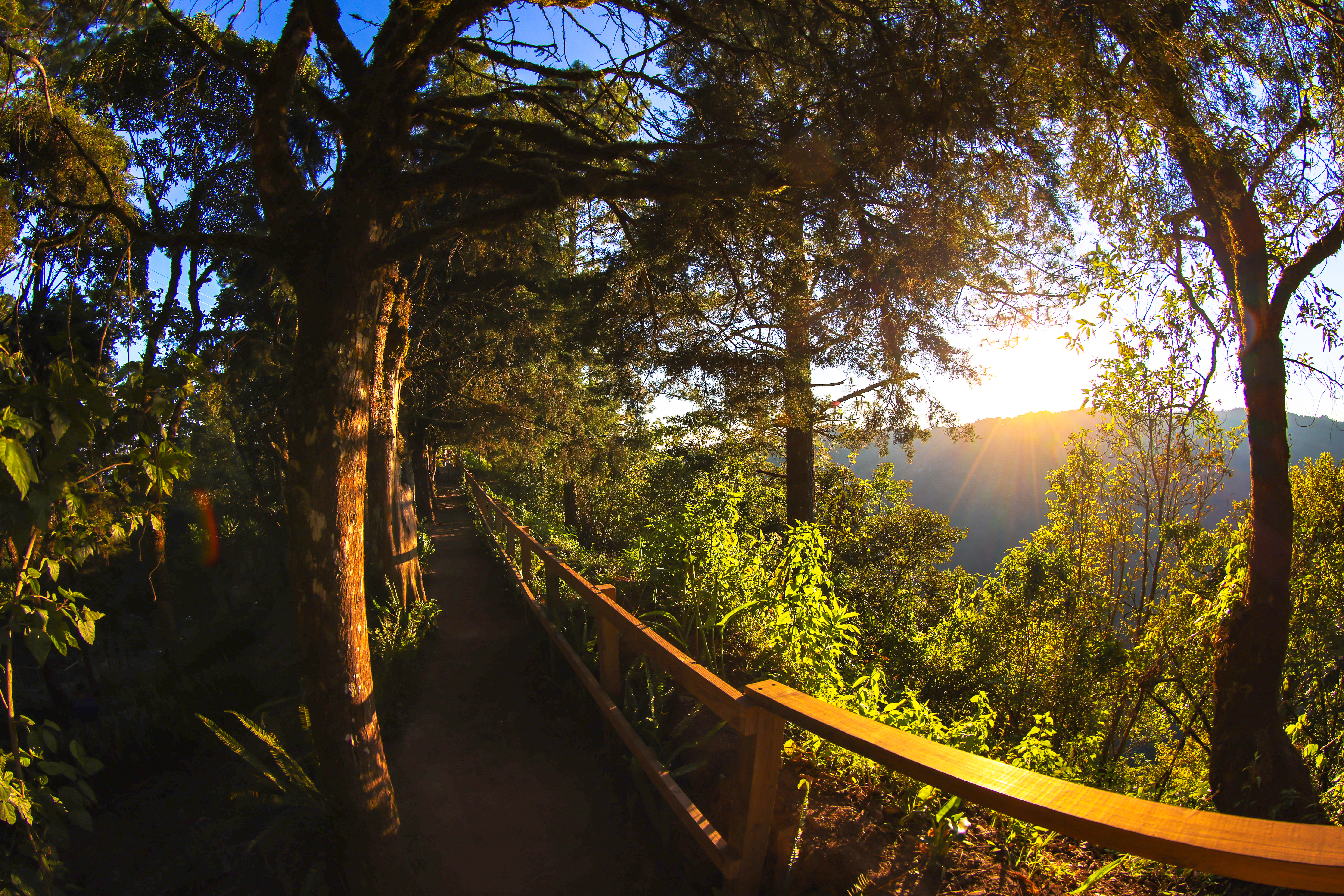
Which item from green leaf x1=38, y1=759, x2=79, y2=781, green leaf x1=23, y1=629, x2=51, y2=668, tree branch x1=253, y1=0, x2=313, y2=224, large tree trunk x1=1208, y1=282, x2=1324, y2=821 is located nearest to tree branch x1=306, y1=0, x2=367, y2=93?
tree branch x1=253, y1=0, x2=313, y2=224

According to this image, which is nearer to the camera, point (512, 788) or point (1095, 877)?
point (1095, 877)

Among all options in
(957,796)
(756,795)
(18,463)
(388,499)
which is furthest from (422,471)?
(957,796)

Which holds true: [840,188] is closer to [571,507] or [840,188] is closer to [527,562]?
[527,562]

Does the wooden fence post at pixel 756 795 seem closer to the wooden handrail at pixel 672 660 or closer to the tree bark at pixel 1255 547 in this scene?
the wooden handrail at pixel 672 660

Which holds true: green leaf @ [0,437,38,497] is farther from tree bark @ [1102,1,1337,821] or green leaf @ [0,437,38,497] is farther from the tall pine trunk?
tree bark @ [1102,1,1337,821]

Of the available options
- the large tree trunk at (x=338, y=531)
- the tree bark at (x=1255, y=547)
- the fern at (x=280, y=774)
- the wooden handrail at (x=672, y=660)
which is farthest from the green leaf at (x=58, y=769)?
the tree bark at (x=1255, y=547)

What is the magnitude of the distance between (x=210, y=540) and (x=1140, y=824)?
3005cm

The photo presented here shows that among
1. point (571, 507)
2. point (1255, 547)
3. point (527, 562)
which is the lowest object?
point (571, 507)

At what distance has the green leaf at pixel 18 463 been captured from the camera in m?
1.59

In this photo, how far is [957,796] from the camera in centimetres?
155

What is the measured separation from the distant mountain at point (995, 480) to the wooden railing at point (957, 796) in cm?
7128

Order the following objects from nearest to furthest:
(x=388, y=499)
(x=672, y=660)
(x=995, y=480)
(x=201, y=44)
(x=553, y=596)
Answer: (x=672, y=660)
(x=201, y=44)
(x=553, y=596)
(x=388, y=499)
(x=995, y=480)

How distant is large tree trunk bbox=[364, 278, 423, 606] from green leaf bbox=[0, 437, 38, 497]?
5719mm

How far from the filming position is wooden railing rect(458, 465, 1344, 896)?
3.26 ft
